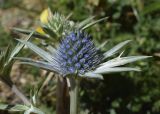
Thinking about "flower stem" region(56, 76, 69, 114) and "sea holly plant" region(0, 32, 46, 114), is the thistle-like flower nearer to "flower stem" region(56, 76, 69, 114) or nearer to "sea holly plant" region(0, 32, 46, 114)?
"sea holly plant" region(0, 32, 46, 114)

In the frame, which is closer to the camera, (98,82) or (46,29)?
(46,29)

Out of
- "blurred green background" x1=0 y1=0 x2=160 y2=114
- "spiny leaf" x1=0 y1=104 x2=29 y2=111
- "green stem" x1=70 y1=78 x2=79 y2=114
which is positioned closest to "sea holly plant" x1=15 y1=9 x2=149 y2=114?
"green stem" x1=70 y1=78 x2=79 y2=114

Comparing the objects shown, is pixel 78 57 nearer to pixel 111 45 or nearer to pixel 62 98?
pixel 62 98

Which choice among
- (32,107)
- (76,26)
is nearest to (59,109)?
(32,107)

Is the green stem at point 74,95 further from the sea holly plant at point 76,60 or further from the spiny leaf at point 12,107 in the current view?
the spiny leaf at point 12,107

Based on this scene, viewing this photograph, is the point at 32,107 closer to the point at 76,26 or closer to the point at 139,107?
the point at 76,26
